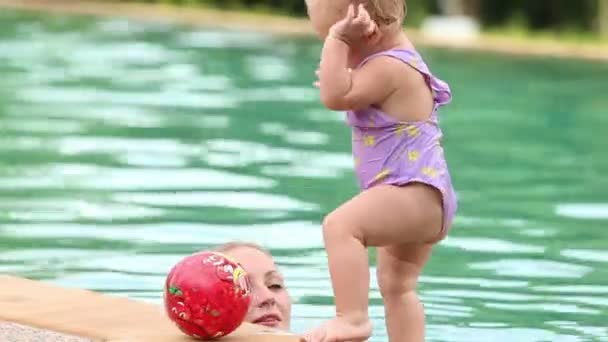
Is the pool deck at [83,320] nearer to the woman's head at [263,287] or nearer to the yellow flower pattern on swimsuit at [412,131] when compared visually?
the woman's head at [263,287]

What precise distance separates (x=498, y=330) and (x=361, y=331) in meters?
1.74

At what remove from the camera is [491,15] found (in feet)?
66.0

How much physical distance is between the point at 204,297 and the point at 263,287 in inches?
34.2

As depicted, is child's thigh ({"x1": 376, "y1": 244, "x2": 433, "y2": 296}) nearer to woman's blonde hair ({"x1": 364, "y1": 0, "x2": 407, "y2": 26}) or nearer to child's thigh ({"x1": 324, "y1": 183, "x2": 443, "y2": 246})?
child's thigh ({"x1": 324, "y1": 183, "x2": 443, "y2": 246})

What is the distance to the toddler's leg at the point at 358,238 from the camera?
172 inches

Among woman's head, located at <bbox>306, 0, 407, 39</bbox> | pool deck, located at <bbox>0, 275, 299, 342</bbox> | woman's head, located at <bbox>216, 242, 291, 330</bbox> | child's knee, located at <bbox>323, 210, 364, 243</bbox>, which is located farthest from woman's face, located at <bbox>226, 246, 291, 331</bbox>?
woman's head, located at <bbox>306, 0, 407, 39</bbox>

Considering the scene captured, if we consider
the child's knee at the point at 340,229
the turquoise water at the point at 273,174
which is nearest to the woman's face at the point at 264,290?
the turquoise water at the point at 273,174

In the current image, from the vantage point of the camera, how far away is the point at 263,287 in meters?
5.34

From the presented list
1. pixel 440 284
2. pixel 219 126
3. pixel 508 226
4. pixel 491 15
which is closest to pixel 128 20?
pixel 491 15

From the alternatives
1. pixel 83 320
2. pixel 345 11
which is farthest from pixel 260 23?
pixel 345 11

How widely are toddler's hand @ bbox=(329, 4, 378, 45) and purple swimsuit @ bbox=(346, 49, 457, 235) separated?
0.09 meters

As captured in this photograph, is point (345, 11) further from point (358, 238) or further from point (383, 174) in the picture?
point (358, 238)

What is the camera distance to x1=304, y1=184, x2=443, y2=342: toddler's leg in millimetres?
4367

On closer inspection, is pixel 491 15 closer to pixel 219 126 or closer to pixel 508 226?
pixel 219 126
